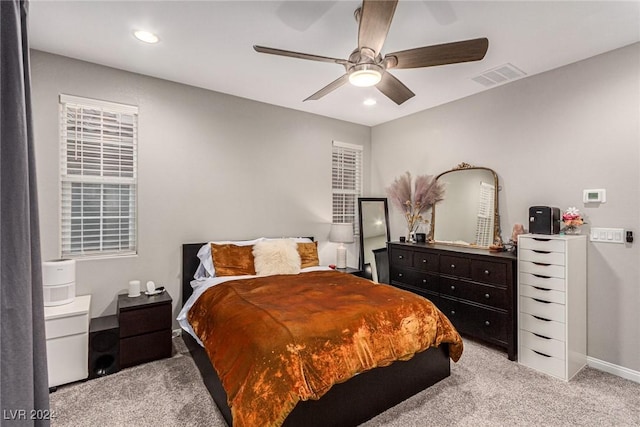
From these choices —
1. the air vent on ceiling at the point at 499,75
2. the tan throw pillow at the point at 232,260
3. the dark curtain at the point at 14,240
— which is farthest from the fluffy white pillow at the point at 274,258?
the air vent on ceiling at the point at 499,75

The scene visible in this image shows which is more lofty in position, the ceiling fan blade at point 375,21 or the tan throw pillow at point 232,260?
the ceiling fan blade at point 375,21

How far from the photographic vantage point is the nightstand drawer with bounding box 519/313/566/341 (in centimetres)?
Answer: 265

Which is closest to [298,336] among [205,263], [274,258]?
[274,258]

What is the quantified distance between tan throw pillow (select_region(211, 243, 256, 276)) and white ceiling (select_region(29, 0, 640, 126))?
182cm

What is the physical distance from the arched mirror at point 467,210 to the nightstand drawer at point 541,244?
0.61m

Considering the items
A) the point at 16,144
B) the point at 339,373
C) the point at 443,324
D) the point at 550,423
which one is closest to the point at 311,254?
the point at 443,324

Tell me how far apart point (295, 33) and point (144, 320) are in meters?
2.77

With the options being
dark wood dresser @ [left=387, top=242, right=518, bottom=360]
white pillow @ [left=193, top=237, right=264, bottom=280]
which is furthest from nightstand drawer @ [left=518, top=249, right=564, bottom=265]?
white pillow @ [left=193, top=237, right=264, bottom=280]

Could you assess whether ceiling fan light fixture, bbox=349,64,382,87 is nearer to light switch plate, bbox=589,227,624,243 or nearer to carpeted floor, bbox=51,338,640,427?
carpeted floor, bbox=51,338,640,427

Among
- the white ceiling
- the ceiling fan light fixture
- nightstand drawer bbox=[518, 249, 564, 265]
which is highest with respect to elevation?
the white ceiling

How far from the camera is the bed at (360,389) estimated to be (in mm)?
1840

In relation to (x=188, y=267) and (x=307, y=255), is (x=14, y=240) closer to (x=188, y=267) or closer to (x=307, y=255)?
(x=188, y=267)

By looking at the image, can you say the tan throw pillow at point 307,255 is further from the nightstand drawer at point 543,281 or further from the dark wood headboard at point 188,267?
the nightstand drawer at point 543,281

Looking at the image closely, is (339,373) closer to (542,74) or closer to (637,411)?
(637,411)
